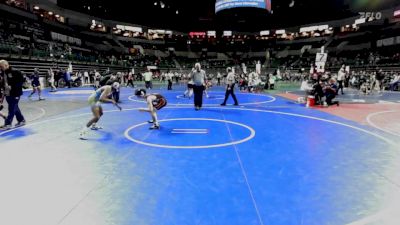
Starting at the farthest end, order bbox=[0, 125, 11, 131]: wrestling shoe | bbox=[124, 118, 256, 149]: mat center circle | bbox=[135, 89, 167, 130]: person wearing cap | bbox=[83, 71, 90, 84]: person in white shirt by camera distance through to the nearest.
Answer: bbox=[83, 71, 90, 84]: person in white shirt
bbox=[0, 125, 11, 131]: wrestling shoe
bbox=[135, 89, 167, 130]: person wearing cap
bbox=[124, 118, 256, 149]: mat center circle

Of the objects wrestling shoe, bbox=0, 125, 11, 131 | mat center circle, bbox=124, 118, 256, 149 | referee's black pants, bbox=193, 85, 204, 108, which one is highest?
referee's black pants, bbox=193, 85, 204, 108

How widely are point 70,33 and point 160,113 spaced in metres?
44.1

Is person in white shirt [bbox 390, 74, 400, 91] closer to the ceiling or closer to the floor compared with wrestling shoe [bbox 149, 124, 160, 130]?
closer to the ceiling

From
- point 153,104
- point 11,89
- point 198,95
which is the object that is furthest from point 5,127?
point 198,95

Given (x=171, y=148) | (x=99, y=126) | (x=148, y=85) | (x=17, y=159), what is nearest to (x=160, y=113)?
(x=99, y=126)

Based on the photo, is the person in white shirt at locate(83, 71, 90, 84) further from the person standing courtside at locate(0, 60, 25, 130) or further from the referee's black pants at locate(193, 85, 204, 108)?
the person standing courtside at locate(0, 60, 25, 130)

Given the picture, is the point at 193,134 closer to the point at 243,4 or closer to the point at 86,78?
the point at 243,4

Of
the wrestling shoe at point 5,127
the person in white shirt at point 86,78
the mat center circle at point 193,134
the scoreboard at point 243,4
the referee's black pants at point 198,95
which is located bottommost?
the mat center circle at point 193,134

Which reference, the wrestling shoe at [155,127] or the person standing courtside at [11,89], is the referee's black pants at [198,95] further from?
the person standing courtside at [11,89]

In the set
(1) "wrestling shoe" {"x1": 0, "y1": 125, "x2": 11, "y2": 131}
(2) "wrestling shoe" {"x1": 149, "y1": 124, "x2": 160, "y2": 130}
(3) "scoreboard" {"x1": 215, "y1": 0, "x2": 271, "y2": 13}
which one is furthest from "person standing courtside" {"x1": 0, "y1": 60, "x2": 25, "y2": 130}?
(3) "scoreboard" {"x1": 215, "y1": 0, "x2": 271, "y2": 13}

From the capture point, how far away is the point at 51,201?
12.9 ft

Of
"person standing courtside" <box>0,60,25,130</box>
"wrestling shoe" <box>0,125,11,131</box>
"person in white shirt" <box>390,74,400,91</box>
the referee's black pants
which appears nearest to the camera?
"wrestling shoe" <box>0,125,11,131</box>

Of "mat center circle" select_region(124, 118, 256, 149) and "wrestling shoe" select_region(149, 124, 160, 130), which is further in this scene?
"wrestling shoe" select_region(149, 124, 160, 130)

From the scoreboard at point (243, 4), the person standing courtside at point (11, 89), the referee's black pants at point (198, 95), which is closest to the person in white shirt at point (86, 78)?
the scoreboard at point (243, 4)
